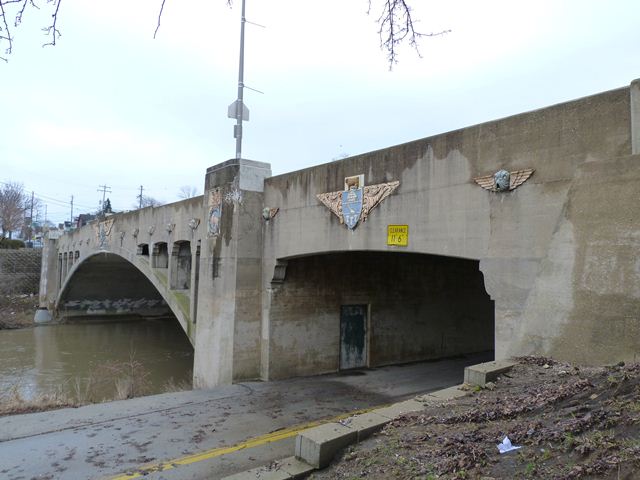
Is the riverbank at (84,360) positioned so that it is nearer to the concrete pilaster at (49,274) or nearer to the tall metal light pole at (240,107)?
the concrete pilaster at (49,274)

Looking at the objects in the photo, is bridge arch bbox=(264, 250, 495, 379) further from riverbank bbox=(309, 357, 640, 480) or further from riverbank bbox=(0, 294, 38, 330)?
riverbank bbox=(0, 294, 38, 330)

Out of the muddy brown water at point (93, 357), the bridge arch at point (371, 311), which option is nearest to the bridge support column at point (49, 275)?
the muddy brown water at point (93, 357)

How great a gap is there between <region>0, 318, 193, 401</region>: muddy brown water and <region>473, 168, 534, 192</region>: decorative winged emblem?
10109mm

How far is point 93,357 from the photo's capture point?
73.1 ft

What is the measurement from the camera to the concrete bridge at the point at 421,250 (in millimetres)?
5227

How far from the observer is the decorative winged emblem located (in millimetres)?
6434

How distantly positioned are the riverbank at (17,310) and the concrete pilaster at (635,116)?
1410 inches

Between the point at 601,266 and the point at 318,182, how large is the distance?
6.24 m

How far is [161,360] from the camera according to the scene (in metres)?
21.7

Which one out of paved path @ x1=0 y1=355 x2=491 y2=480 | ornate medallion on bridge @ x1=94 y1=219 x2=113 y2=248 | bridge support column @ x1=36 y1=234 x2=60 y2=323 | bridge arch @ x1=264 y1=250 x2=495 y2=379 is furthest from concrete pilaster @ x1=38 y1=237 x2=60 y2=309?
paved path @ x1=0 y1=355 x2=491 y2=480

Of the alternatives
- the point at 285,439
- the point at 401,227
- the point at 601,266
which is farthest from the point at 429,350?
the point at 601,266

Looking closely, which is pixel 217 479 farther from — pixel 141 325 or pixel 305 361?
pixel 141 325

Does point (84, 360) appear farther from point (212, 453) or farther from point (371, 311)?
point (212, 453)

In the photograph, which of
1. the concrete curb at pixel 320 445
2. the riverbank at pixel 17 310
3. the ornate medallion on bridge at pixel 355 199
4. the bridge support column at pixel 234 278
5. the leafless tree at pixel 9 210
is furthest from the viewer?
the leafless tree at pixel 9 210
